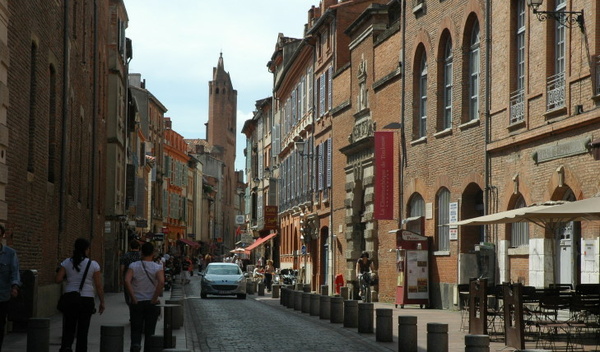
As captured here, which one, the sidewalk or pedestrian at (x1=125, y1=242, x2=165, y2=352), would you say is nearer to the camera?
pedestrian at (x1=125, y1=242, x2=165, y2=352)

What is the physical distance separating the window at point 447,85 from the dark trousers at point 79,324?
1780cm

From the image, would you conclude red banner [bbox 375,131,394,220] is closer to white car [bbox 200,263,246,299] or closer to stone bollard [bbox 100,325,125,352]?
white car [bbox 200,263,246,299]

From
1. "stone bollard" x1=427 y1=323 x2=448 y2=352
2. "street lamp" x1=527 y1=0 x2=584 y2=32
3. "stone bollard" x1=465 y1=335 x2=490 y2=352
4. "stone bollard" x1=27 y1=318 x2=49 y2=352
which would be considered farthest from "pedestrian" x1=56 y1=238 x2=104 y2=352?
"street lamp" x1=527 y1=0 x2=584 y2=32

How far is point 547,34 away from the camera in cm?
2272

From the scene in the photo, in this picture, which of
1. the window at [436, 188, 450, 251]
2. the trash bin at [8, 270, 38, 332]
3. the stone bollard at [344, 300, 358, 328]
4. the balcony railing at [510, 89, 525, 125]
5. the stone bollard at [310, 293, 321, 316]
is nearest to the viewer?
the trash bin at [8, 270, 38, 332]

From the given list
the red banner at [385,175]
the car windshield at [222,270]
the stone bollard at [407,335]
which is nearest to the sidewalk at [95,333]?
the stone bollard at [407,335]

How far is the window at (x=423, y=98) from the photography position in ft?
105

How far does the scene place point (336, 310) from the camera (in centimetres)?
2336

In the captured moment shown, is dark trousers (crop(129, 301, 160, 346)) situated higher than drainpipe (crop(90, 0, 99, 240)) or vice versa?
drainpipe (crop(90, 0, 99, 240))

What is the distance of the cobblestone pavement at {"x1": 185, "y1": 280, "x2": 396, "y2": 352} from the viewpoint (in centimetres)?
1741

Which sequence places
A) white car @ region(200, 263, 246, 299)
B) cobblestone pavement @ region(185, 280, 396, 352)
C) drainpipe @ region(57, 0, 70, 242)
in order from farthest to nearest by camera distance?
white car @ region(200, 263, 246, 299), drainpipe @ region(57, 0, 70, 242), cobblestone pavement @ region(185, 280, 396, 352)

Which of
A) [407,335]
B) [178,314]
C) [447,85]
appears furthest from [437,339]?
[447,85]

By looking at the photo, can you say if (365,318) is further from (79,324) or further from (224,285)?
(224,285)

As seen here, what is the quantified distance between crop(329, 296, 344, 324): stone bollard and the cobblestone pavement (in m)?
0.25
